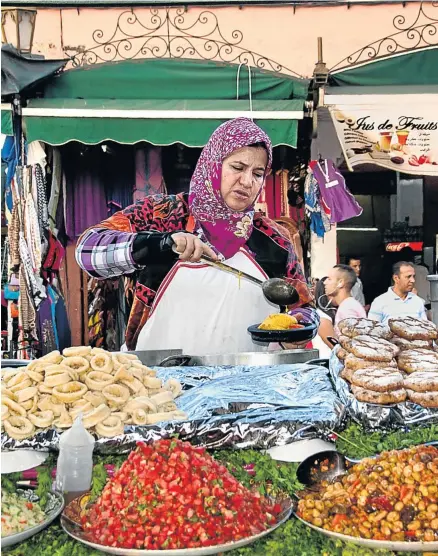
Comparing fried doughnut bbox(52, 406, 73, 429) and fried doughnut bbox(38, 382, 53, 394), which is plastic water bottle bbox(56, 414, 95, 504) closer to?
fried doughnut bbox(52, 406, 73, 429)

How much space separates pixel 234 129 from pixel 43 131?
1308 millimetres

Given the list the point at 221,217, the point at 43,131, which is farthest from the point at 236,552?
the point at 43,131

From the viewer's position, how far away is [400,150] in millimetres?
4621

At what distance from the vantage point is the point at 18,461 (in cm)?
197

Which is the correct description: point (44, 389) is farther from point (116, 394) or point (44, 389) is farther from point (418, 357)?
point (418, 357)

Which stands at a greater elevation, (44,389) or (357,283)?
(44,389)

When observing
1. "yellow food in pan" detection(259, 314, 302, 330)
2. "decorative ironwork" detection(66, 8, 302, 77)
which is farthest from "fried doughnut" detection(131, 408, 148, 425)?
"decorative ironwork" detection(66, 8, 302, 77)

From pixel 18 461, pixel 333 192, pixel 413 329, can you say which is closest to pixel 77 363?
pixel 18 461

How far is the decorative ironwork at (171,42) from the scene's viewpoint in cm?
486

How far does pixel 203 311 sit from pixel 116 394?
231 cm

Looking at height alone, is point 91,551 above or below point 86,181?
below

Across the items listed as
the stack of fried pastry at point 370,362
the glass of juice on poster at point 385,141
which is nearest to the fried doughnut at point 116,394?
the stack of fried pastry at point 370,362

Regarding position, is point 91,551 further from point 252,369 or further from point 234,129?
point 234,129

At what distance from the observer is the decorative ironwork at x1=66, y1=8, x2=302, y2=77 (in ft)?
16.0
